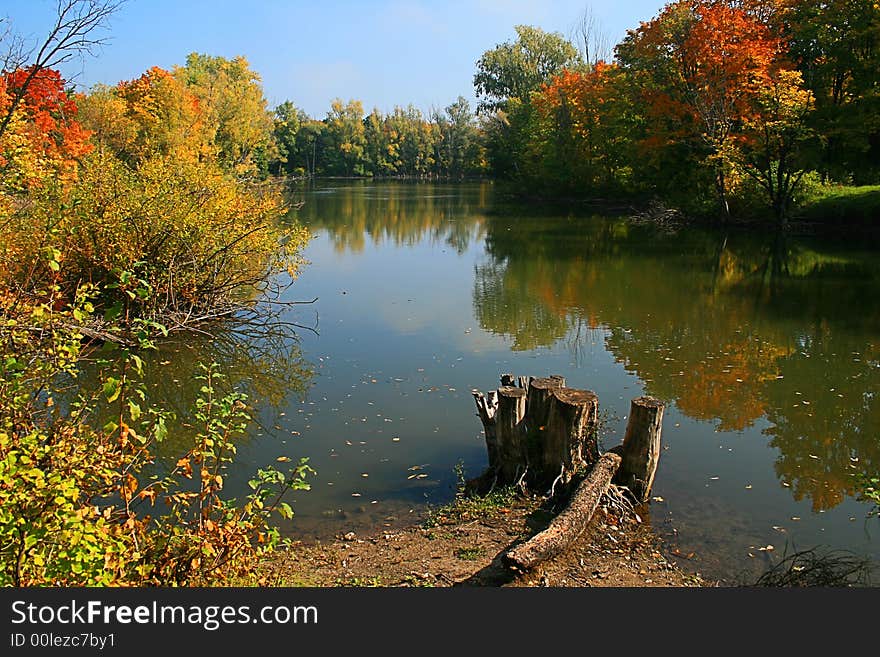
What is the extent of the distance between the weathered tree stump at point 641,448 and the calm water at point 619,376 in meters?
0.33

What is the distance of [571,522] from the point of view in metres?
6.26

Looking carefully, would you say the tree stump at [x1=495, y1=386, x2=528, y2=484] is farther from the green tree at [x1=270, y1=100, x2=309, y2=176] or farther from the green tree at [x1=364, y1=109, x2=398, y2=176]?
the green tree at [x1=364, y1=109, x2=398, y2=176]

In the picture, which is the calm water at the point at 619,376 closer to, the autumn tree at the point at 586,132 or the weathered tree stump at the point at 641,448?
the weathered tree stump at the point at 641,448

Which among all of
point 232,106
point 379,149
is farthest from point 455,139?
point 232,106

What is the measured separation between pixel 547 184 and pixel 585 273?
3495cm

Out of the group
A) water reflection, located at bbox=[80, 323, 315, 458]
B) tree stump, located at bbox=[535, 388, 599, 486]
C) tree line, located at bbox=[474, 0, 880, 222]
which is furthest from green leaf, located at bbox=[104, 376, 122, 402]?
tree line, located at bbox=[474, 0, 880, 222]

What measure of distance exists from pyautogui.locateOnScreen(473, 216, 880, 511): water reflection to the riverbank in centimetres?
245

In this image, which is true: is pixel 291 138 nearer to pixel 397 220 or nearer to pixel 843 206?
pixel 397 220

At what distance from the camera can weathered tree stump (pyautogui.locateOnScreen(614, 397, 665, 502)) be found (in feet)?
23.6

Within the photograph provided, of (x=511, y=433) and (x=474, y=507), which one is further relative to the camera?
(x=511, y=433)

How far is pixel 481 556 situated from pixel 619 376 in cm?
642

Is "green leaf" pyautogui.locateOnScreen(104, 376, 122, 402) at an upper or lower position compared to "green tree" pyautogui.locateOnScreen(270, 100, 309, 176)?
lower

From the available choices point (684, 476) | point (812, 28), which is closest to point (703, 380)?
point (684, 476)

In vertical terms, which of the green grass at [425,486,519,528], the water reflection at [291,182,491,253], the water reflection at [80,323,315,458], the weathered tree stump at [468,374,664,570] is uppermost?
the water reflection at [291,182,491,253]
